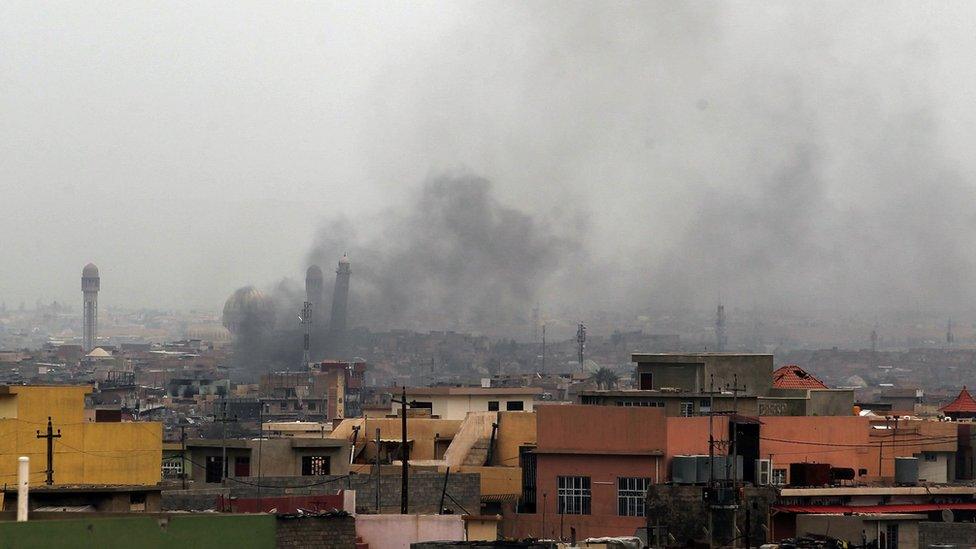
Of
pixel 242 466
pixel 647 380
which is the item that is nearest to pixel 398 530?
pixel 242 466

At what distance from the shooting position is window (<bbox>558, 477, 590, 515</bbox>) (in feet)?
81.1

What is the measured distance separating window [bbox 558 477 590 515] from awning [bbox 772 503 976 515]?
11.6 feet

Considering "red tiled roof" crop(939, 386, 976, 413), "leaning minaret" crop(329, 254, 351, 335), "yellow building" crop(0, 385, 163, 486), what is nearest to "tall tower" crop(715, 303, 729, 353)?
"leaning minaret" crop(329, 254, 351, 335)

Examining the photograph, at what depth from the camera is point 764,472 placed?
24.8 meters

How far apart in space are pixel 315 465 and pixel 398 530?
1332 centimetres

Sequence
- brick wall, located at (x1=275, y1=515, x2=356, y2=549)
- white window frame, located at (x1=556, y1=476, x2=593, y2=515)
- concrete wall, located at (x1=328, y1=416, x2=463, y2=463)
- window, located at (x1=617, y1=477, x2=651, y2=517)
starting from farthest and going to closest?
concrete wall, located at (x1=328, y1=416, x2=463, y2=463) < white window frame, located at (x1=556, y1=476, x2=593, y2=515) < window, located at (x1=617, y1=477, x2=651, y2=517) < brick wall, located at (x1=275, y1=515, x2=356, y2=549)

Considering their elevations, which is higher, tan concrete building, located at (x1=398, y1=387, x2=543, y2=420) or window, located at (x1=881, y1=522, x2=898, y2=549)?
tan concrete building, located at (x1=398, y1=387, x2=543, y2=420)

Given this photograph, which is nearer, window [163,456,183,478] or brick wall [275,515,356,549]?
brick wall [275,515,356,549]

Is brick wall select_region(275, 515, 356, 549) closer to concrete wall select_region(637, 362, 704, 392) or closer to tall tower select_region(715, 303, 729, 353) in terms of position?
concrete wall select_region(637, 362, 704, 392)

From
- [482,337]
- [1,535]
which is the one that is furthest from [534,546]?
[482,337]

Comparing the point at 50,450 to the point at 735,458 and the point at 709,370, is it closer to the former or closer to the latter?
the point at 735,458

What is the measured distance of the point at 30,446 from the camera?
26422 millimetres

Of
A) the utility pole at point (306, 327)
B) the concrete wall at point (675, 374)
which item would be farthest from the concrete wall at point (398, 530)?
the utility pole at point (306, 327)

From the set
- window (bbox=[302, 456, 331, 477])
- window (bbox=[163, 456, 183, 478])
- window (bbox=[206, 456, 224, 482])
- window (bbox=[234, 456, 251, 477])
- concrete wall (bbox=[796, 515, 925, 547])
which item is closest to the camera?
concrete wall (bbox=[796, 515, 925, 547])
